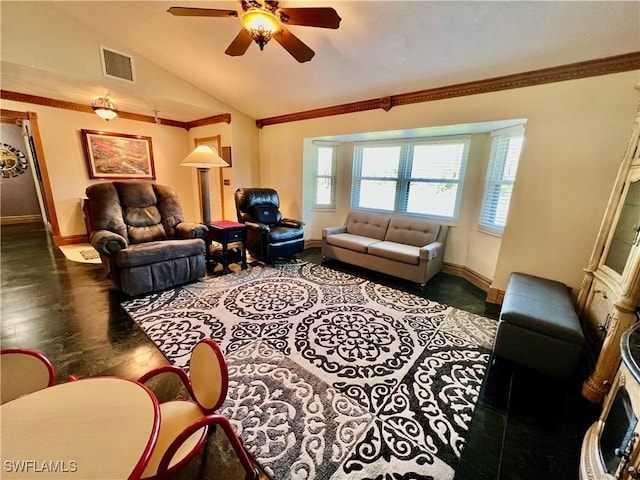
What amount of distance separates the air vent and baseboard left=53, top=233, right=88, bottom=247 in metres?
3.13

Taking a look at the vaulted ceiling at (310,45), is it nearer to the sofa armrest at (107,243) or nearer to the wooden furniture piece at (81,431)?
the sofa armrest at (107,243)

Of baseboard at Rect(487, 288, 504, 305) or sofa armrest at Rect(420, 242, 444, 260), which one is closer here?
baseboard at Rect(487, 288, 504, 305)

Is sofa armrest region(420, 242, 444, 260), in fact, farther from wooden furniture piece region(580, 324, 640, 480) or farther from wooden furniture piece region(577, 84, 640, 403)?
wooden furniture piece region(580, 324, 640, 480)

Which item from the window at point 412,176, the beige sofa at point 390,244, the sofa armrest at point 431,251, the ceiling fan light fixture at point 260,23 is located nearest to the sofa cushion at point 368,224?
the beige sofa at point 390,244

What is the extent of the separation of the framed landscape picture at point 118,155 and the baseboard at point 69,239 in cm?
121

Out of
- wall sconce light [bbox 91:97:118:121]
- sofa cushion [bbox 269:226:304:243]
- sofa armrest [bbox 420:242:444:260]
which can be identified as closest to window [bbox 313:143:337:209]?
sofa cushion [bbox 269:226:304:243]

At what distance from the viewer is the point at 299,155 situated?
4777 millimetres

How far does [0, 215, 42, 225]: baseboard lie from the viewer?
20.6 ft

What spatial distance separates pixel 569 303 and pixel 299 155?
4186 millimetres

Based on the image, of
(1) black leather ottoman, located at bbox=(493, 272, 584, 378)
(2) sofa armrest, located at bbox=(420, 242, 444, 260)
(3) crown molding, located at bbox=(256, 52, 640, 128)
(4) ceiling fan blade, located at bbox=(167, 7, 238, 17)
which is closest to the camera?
(1) black leather ottoman, located at bbox=(493, 272, 584, 378)

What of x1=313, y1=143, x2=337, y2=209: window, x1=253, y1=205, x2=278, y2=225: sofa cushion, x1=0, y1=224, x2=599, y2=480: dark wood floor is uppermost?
x1=313, y1=143, x2=337, y2=209: window

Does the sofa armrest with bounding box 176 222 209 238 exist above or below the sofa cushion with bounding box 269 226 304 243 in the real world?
above

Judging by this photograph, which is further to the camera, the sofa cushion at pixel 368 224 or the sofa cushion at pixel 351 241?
the sofa cushion at pixel 368 224

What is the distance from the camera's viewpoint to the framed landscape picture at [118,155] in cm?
492
